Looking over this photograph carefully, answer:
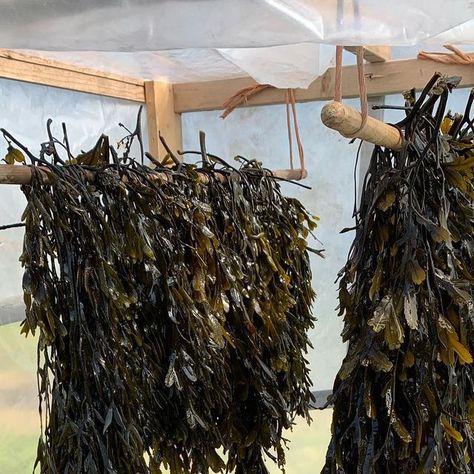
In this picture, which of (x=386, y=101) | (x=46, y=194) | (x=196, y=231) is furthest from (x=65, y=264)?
(x=386, y=101)

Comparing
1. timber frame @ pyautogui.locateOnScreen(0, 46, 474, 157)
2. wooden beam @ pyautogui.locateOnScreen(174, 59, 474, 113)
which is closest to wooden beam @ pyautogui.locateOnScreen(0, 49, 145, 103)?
timber frame @ pyautogui.locateOnScreen(0, 46, 474, 157)

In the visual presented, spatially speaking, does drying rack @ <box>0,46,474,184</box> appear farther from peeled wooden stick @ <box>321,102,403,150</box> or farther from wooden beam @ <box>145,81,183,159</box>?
peeled wooden stick @ <box>321,102,403,150</box>

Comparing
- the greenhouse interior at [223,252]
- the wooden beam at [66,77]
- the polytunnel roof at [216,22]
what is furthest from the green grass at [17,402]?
the polytunnel roof at [216,22]

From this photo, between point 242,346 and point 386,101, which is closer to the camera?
point 242,346

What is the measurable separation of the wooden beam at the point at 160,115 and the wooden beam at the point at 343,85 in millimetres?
28

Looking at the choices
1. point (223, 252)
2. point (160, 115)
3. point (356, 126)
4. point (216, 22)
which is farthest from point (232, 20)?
point (160, 115)

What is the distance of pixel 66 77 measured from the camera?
5.23 ft

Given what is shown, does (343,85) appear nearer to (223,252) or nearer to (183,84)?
(183,84)

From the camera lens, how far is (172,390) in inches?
44.5

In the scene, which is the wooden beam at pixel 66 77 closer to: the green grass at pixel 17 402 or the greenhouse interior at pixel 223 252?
the greenhouse interior at pixel 223 252

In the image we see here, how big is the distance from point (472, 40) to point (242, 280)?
0.69m

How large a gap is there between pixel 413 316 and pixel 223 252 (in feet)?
1.70

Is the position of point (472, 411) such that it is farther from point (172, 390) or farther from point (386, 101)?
point (386, 101)

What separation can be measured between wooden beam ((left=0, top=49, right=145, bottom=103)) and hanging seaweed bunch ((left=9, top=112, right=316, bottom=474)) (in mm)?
442
